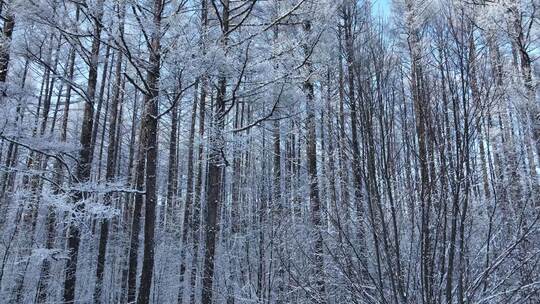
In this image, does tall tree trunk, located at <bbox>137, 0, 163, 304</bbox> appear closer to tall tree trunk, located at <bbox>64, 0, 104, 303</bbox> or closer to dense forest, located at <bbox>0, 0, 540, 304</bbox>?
dense forest, located at <bbox>0, 0, 540, 304</bbox>

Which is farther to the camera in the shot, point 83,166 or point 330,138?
point 83,166

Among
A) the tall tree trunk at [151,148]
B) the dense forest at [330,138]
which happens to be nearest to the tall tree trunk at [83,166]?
the dense forest at [330,138]

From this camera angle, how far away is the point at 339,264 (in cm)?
214

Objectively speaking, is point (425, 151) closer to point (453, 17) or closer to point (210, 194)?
point (453, 17)

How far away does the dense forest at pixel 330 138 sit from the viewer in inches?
77.7

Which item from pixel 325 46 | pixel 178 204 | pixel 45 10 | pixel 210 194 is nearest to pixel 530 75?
pixel 325 46

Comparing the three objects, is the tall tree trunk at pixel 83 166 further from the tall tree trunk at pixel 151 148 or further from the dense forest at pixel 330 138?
the tall tree trunk at pixel 151 148

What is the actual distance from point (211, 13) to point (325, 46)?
2430mm

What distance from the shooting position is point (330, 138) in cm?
246

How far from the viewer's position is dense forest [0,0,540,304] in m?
1.97

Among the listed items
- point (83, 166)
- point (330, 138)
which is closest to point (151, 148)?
point (83, 166)

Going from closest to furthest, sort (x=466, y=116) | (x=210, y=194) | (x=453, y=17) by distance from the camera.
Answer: (x=466, y=116) < (x=453, y=17) < (x=210, y=194)

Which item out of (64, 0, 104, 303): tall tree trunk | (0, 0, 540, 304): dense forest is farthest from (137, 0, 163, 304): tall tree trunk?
(64, 0, 104, 303): tall tree trunk

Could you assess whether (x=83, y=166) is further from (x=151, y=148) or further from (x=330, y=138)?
(x=330, y=138)
